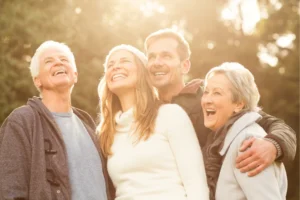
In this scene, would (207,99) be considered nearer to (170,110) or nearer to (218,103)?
(218,103)

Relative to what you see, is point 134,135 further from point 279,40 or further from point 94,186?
point 279,40

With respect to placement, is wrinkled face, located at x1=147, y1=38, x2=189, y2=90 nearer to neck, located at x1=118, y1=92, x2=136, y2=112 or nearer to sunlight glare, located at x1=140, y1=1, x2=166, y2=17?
neck, located at x1=118, y1=92, x2=136, y2=112

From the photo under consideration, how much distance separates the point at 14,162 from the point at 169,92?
148 cm

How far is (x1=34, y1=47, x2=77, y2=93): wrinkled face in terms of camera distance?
4.09m

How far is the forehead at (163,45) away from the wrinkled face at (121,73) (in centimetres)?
38

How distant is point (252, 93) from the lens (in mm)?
3723

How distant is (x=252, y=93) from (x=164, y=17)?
460 inches

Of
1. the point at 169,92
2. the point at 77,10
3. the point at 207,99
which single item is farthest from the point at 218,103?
the point at 77,10

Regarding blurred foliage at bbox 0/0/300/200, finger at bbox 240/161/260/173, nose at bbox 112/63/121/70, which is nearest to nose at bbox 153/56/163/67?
nose at bbox 112/63/121/70

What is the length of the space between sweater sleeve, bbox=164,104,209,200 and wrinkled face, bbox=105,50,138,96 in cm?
40

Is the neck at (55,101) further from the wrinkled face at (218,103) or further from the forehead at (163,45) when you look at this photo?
the wrinkled face at (218,103)

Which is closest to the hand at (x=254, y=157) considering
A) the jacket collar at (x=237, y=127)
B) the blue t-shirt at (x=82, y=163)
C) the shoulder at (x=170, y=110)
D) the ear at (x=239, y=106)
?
the jacket collar at (x=237, y=127)

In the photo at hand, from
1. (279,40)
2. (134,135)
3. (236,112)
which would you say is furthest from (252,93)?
(279,40)

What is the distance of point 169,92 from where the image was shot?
4531 mm
